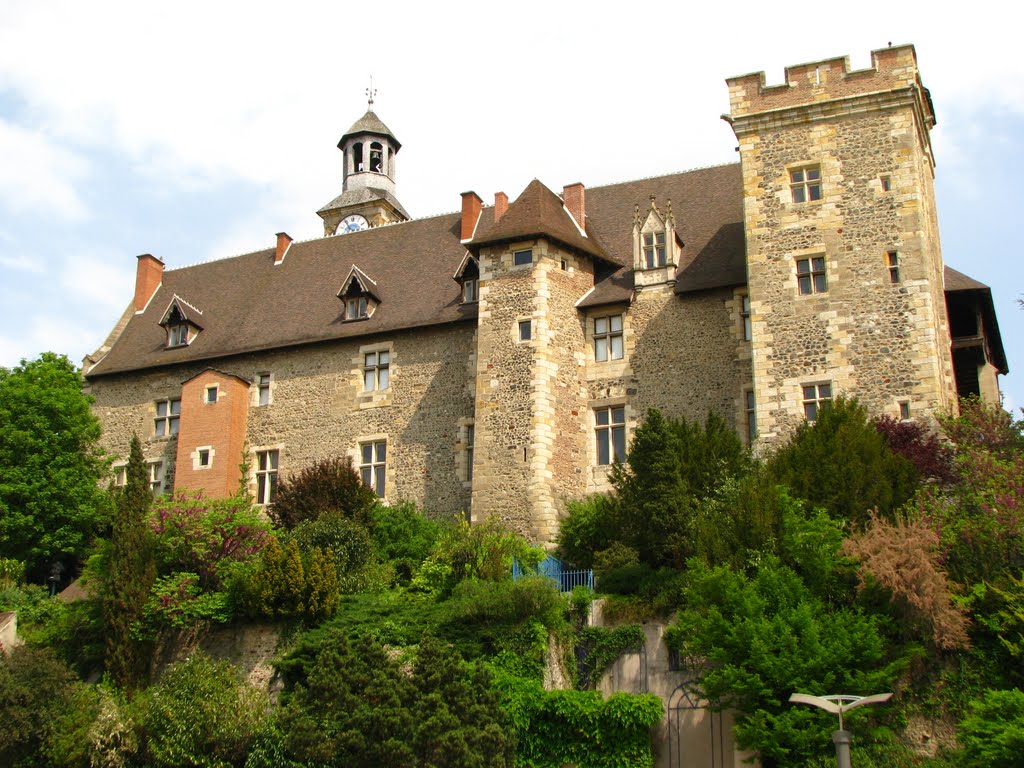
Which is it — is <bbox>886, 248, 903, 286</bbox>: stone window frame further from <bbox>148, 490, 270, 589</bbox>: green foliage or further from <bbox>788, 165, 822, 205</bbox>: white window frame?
Answer: <bbox>148, 490, 270, 589</bbox>: green foliage

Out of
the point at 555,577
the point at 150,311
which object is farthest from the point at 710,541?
the point at 150,311

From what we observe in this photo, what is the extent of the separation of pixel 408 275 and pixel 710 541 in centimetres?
1534

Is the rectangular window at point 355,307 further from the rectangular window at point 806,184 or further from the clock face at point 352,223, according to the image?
the clock face at point 352,223

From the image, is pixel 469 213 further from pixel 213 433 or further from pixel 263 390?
pixel 213 433

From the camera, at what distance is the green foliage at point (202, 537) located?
1027 inches

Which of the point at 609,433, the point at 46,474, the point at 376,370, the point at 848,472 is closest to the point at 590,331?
the point at 609,433

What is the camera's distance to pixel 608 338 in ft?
100

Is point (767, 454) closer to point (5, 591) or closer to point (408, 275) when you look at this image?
point (408, 275)

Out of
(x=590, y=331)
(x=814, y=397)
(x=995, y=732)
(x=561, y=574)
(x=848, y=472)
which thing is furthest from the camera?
(x=590, y=331)

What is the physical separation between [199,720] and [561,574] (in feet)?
25.7

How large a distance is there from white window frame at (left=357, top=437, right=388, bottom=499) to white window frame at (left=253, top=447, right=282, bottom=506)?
2.53m

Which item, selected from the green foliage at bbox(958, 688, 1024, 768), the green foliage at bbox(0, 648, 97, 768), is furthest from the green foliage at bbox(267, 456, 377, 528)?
the green foliage at bbox(958, 688, 1024, 768)

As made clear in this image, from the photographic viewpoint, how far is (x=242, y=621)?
25.2m

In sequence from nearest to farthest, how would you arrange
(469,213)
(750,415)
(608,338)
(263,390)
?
(750,415) → (608,338) → (263,390) → (469,213)
